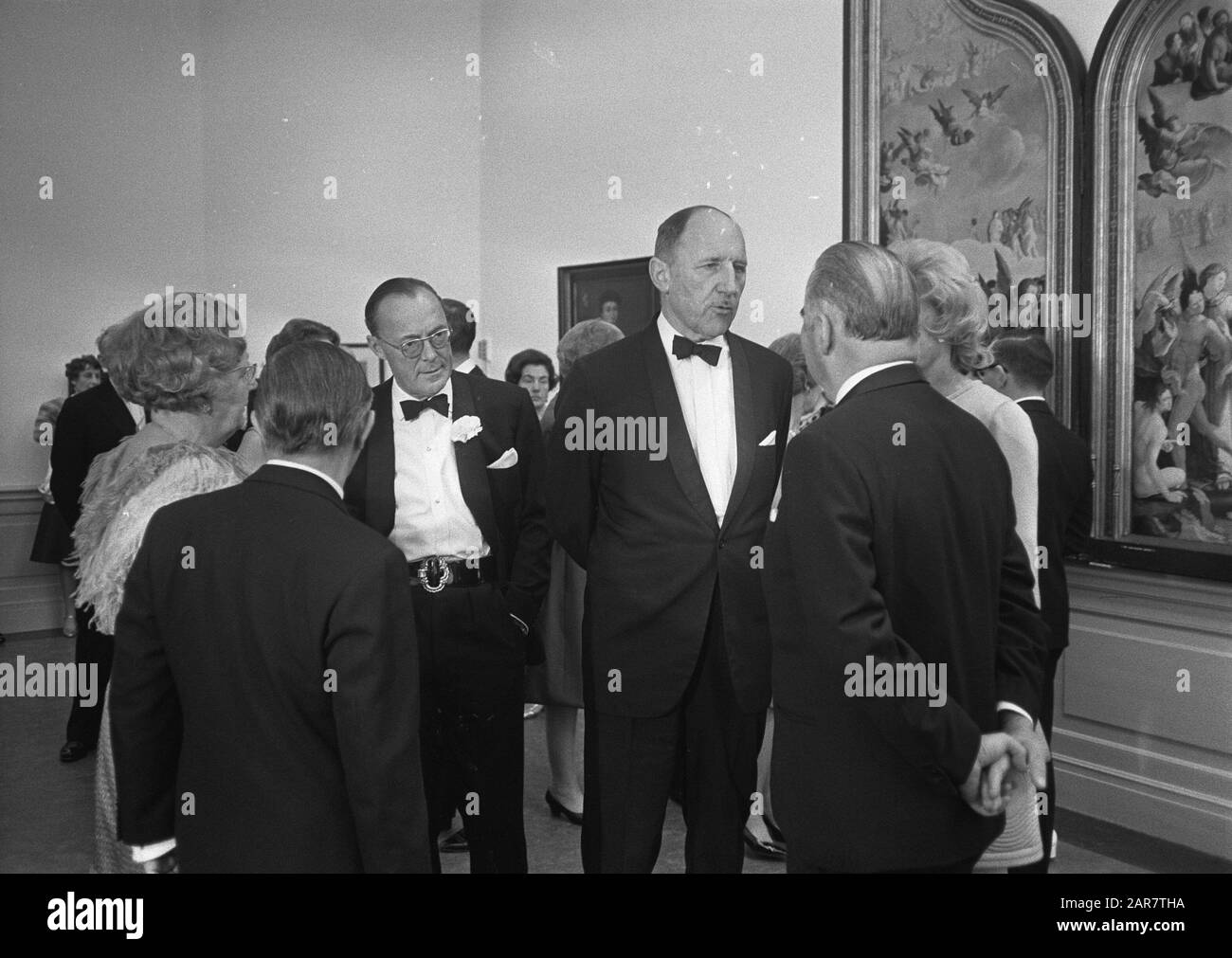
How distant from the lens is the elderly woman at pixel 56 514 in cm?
805

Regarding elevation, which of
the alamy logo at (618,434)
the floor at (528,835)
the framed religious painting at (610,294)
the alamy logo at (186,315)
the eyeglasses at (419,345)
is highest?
the framed religious painting at (610,294)

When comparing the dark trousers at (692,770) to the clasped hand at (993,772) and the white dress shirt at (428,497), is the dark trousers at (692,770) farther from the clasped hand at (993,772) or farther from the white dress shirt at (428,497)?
the clasped hand at (993,772)

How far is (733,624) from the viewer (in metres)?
3.01

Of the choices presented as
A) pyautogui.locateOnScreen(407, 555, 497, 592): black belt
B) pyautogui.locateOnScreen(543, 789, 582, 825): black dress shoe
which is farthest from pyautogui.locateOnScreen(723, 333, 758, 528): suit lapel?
pyautogui.locateOnScreen(543, 789, 582, 825): black dress shoe

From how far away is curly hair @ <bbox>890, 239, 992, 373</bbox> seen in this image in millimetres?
2443

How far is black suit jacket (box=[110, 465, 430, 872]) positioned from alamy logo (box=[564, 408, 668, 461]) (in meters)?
1.17

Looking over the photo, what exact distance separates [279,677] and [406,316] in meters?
1.41

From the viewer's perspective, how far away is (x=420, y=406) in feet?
10.4

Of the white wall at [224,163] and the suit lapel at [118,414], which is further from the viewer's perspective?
the white wall at [224,163]

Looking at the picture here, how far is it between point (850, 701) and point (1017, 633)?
43cm

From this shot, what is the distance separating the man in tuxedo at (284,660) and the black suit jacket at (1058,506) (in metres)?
2.31
